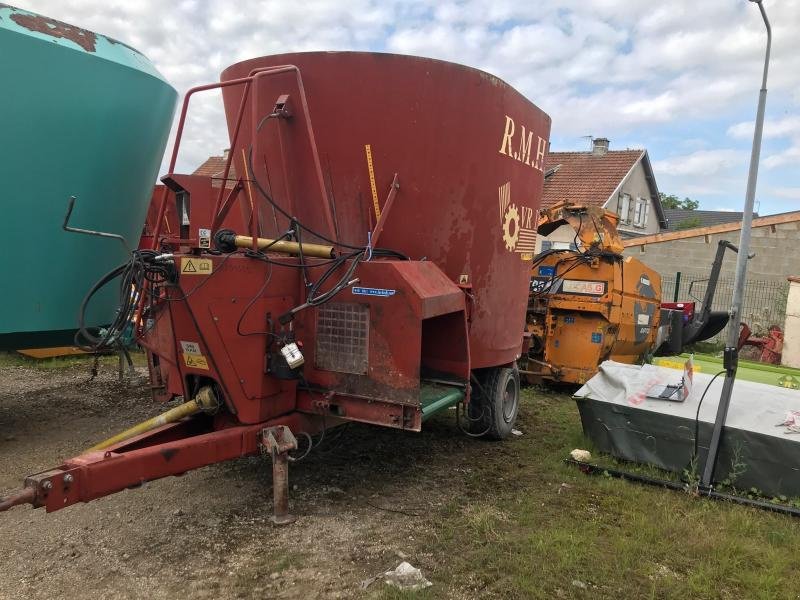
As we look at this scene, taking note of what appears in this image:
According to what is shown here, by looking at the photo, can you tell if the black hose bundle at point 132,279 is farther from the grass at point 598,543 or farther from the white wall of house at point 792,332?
the white wall of house at point 792,332

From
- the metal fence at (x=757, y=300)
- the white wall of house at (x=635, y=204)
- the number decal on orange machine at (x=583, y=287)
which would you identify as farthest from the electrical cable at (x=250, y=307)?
the white wall of house at (x=635, y=204)

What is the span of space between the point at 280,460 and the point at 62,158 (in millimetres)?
3003

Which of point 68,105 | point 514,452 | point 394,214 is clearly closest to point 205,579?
point 394,214

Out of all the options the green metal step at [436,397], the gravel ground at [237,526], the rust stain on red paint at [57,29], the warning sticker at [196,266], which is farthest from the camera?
the rust stain on red paint at [57,29]

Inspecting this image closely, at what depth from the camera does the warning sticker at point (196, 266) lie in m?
3.43

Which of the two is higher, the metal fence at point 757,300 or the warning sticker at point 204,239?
the warning sticker at point 204,239

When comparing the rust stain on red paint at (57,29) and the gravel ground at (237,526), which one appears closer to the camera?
the gravel ground at (237,526)

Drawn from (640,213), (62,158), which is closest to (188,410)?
(62,158)

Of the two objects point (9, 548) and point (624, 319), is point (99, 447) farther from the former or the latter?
point (624, 319)

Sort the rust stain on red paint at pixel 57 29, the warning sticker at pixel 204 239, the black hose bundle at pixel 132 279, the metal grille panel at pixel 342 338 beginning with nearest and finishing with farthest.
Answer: the black hose bundle at pixel 132 279
the warning sticker at pixel 204 239
the metal grille panel at pixel 342 338
the rust stain on red paint at pixel 57 29

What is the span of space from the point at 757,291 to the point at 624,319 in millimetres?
8047

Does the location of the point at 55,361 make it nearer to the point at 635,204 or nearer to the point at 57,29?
the point at 57,29

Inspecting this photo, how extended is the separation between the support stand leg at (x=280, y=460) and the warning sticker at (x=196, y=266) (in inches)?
39.0

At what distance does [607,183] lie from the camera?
23.4 meters
